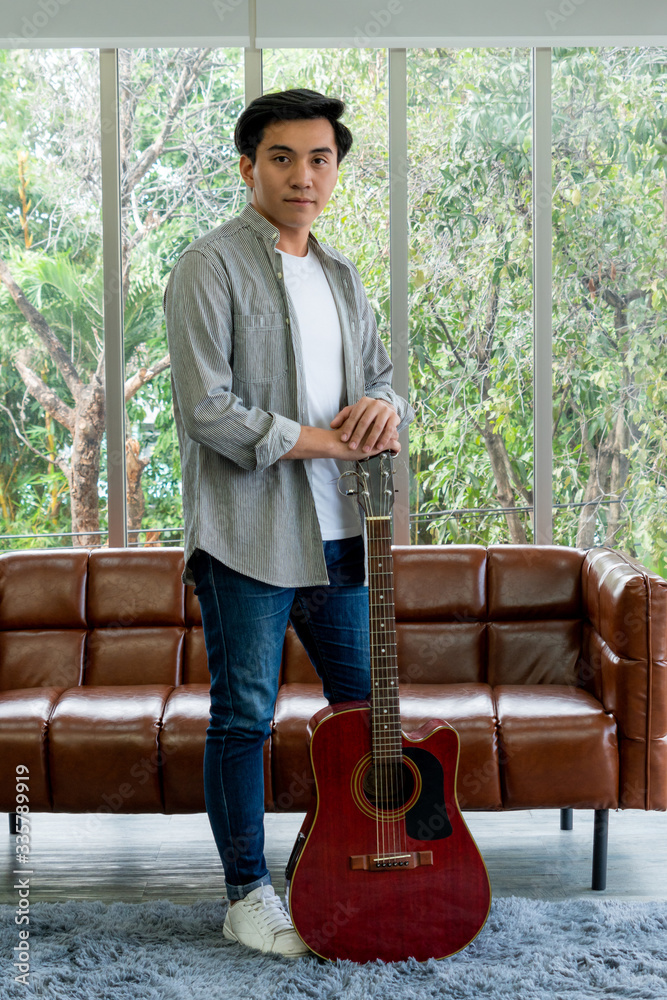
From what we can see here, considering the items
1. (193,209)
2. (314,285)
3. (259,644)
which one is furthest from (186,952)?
(193,209)

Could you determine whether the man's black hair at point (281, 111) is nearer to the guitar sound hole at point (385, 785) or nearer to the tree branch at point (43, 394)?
the guitar sound hole at point (385, 785)

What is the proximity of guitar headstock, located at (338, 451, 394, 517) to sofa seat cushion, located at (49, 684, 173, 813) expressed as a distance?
2.78 ft

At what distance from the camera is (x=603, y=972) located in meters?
1.60

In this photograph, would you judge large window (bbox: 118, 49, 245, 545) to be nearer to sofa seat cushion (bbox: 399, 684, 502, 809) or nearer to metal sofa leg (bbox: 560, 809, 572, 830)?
sofa seat cushion (bbox: 399, 684, 502, 809)

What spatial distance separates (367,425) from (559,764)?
0.97 metres

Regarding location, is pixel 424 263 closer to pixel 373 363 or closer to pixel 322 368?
pixel 373 363

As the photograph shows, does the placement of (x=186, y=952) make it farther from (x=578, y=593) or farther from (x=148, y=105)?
(x=148, y=105)

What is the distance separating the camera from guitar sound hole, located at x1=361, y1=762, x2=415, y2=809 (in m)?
1.62

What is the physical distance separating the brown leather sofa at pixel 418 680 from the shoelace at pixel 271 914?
1.26 ft
